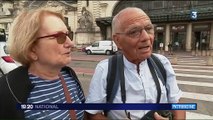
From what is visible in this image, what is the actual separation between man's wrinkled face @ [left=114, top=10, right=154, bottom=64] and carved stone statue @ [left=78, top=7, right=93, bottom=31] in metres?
44.0

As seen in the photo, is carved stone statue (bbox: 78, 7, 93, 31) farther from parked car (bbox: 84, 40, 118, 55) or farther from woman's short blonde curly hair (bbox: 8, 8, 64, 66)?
woman's short blonde curly hair (bbox: 8, 8, 64, 66)

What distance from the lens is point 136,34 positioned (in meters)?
1.98

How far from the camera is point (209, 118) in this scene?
5.59 m

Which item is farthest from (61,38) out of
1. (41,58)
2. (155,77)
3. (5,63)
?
(5,63)

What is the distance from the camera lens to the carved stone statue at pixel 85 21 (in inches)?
1805

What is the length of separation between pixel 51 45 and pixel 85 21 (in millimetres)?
44826

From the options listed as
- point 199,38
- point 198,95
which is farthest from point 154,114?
point 199,38

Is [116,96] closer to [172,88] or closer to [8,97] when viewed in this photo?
[172,88]

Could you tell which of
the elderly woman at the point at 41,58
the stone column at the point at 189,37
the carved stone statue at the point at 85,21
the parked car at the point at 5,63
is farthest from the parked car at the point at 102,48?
the elderly woman at the point at 41,58

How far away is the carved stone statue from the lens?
150 feet

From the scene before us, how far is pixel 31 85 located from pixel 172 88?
102cm

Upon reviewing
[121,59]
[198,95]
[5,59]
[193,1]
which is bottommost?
[198,95]

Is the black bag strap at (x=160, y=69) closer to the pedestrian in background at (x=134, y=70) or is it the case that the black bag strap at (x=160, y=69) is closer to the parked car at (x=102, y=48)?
the pedestrian in background at (x=134, y=70)

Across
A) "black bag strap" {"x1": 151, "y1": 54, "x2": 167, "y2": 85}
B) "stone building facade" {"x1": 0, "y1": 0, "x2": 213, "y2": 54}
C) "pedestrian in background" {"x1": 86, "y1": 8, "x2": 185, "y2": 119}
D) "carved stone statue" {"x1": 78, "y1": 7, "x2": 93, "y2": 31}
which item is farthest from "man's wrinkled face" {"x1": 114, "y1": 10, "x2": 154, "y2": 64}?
"carved stone statue" {"x1": 78, "y1": 7, "x2": 93, "y2": 31}
